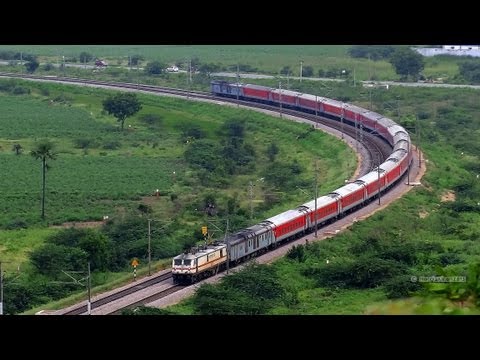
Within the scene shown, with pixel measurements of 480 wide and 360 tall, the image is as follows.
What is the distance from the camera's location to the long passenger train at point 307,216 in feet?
117

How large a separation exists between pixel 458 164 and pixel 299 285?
116ft

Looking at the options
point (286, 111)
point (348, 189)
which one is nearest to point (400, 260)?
point (348, 189)

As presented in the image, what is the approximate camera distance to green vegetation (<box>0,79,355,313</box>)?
39719 mm

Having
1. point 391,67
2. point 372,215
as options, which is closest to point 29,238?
point 372,215

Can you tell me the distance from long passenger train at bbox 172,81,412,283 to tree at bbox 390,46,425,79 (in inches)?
1601

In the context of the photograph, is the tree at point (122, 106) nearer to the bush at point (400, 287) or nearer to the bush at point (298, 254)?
the bush at point (298, 254)


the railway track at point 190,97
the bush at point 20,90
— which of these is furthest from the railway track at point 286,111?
the bush at point 20,90

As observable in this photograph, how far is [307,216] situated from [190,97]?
5606 cm

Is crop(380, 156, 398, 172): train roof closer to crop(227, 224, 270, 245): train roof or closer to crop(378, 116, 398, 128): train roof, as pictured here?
crop(378, 116, 398, 128): train roof

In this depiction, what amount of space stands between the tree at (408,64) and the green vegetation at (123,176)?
34.3m
